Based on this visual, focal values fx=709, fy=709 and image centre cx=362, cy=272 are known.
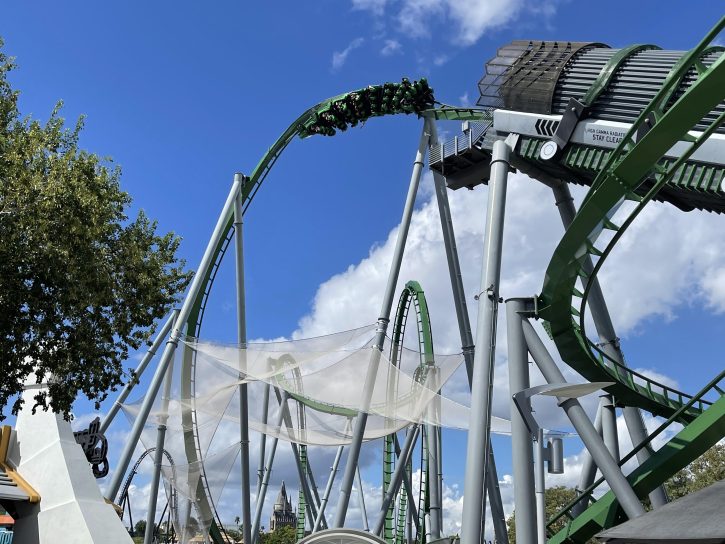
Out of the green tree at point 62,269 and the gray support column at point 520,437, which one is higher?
the green tree at point 62,269

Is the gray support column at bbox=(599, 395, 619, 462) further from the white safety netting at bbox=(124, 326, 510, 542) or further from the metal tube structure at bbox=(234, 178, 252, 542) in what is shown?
the metal tube structure at bbox=(234, 178, 252, 542)

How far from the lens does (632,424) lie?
1347 centimetres

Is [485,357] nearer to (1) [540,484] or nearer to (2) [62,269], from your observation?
(1) [540,484]

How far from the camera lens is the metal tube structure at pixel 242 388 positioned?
1330cm

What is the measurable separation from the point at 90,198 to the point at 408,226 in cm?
626

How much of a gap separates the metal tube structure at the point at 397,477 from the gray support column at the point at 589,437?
5.54m

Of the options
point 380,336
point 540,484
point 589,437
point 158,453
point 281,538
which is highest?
point 380,336

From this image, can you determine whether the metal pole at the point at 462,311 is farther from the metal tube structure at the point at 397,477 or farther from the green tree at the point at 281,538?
the green tree at the point at 281,538

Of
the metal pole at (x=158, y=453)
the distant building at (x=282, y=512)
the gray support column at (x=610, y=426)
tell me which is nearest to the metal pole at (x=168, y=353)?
the metal pole at (x=158, y=453)

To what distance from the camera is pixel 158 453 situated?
519 inches

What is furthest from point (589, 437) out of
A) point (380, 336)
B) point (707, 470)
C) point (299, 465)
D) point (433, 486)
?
point (707, 470)

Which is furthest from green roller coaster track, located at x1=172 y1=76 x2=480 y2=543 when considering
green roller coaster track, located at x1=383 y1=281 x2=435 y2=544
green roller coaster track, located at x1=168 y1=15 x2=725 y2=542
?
green roller coaster track, located at x1=383 y1=281 x2=435 y2=544

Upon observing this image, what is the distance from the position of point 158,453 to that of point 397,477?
196 inches

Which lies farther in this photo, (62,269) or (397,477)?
(397,477)
